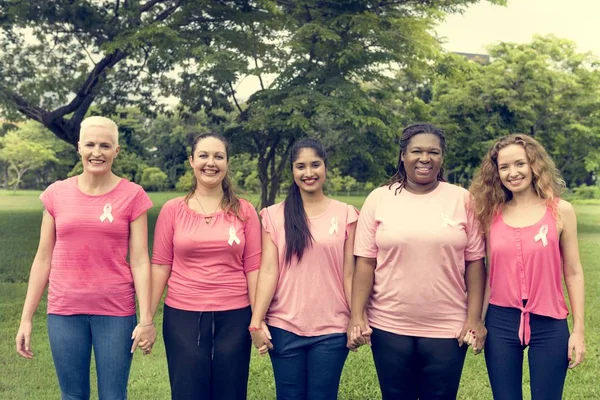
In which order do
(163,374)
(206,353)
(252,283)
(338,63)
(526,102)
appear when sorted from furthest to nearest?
(526,102)
(338,63)
(163,374)
(252,283)
(206,353)

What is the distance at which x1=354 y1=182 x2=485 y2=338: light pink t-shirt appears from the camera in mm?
2668

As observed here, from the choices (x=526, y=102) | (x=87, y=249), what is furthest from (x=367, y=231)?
(x=526, y=102)

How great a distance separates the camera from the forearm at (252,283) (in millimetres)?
2834

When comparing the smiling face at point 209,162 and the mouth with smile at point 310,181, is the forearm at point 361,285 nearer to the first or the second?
the mouth with smile at point 310,181

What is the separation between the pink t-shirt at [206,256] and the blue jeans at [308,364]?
0.28m

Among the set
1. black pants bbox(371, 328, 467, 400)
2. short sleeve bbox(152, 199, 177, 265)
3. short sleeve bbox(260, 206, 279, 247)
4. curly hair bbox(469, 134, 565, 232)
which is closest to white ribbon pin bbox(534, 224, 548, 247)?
curly hair bbox(469, 134, 565, 232)

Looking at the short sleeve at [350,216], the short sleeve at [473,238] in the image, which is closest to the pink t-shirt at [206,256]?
the short sleeve at [350,216]

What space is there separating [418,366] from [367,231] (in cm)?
65

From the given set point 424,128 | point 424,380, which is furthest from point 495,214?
point 424,380

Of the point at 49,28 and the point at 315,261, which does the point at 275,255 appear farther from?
the point at 49,28

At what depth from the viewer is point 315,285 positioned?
9.25 feet

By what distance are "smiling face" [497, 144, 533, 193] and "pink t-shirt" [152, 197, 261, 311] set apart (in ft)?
3.90

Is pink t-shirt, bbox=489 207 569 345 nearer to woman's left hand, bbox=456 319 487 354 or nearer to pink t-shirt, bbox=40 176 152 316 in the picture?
woman's left hand, bbox=456 319 487 354

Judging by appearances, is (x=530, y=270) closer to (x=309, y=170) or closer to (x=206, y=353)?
(x=309, y=170)
